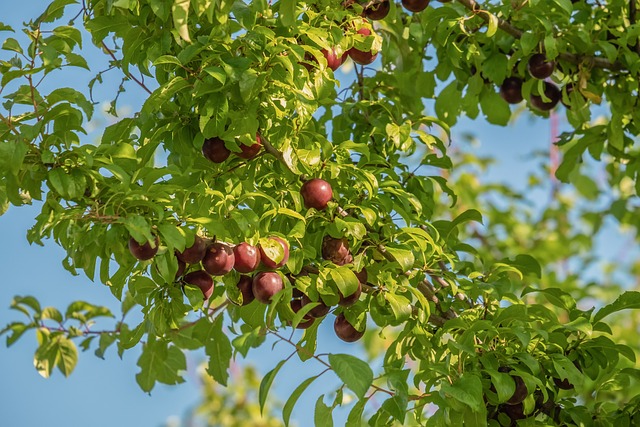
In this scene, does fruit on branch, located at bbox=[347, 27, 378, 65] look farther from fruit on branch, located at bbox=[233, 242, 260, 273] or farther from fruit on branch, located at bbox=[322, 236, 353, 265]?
fruit on branch, located at bbox=[233, 242, 260, 273]

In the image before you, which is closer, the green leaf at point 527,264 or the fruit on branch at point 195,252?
the fruit on branch at point 195,252

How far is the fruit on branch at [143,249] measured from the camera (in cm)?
181

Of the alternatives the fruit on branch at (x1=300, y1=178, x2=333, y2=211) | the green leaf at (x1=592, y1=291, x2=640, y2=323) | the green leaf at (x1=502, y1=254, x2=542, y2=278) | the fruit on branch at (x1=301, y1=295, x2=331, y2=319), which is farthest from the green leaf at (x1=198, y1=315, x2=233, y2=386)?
the green leaf at (x1=592, y1=291, x2=640, y2=323)

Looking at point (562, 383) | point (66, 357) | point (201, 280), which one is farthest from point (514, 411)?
point (66, 357)

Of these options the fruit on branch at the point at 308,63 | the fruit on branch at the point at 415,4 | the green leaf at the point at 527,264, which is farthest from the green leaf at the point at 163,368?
the fruit on branch at the point at 415,4

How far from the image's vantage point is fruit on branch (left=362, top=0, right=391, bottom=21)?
244 cm

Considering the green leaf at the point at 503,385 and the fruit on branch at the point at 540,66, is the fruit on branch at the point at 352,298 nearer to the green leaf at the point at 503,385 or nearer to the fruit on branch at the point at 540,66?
the green leaf at the point at 503,385

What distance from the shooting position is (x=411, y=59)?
2.76 meters

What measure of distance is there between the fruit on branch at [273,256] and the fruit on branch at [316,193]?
118 mm

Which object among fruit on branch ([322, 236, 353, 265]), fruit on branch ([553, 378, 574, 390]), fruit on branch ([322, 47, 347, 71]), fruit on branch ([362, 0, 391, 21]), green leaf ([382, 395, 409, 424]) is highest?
fruit on branch ([362, 0, 391, 21])

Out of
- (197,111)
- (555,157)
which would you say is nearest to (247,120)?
(197,111)

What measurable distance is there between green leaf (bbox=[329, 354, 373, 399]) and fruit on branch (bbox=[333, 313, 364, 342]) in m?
0.34

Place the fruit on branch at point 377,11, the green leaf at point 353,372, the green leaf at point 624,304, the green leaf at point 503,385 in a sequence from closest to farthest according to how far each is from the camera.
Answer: the green leaf at point 353,372
the green leaf at point 503,385
the green leaf at point 624,304
the fruit on branch at point 377,11

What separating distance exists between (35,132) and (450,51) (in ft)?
3.95
